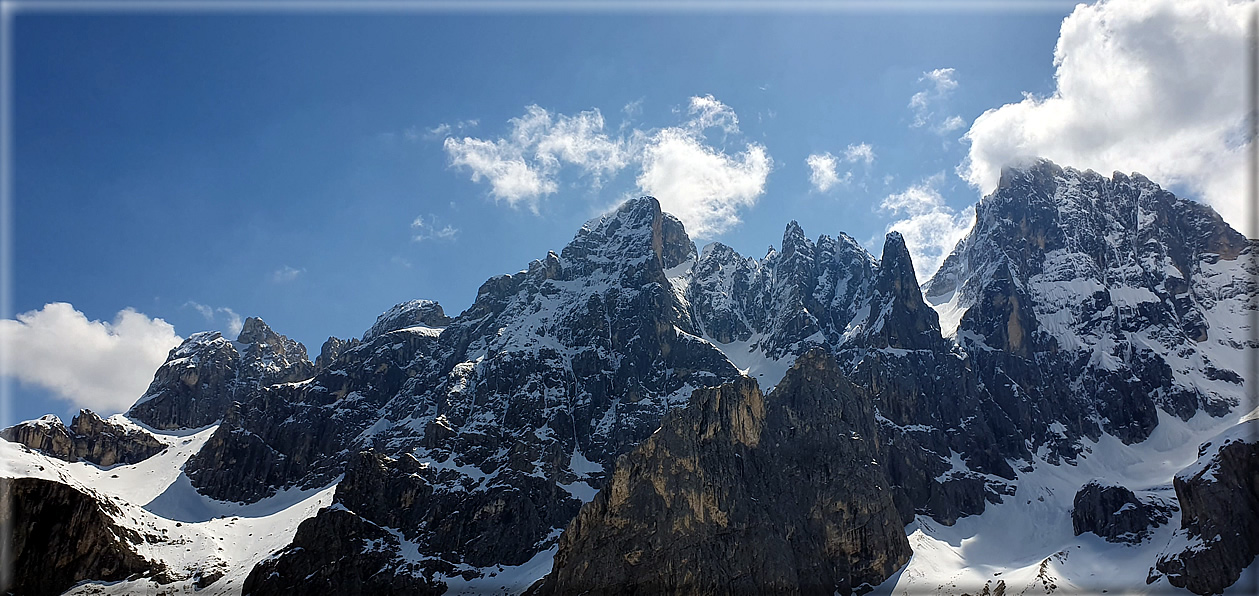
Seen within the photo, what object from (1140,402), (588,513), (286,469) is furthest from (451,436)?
(1140,402)

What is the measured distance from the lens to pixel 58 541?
142 meters

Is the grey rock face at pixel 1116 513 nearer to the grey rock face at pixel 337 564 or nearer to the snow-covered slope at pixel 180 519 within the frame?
the grey rock face at pixel 337 564

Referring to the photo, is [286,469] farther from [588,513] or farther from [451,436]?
[588,513]

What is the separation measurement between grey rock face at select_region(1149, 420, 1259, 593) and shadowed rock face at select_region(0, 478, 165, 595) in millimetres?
167902

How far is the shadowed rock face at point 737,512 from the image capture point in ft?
414

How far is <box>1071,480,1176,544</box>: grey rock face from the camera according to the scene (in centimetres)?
14525

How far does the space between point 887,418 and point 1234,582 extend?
→ 80.2m

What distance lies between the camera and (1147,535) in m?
143

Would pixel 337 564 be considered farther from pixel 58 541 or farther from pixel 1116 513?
pixel 1116 513

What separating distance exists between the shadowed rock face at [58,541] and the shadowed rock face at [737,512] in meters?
81.2

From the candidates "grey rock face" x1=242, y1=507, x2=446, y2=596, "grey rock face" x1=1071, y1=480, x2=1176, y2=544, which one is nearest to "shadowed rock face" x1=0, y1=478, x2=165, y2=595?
"grey rock face" x1=242, y1=507, x2=446, y2=596

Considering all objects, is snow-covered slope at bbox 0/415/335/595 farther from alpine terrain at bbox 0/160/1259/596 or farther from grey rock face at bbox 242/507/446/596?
grey rock face at bbox 242/507/446/596

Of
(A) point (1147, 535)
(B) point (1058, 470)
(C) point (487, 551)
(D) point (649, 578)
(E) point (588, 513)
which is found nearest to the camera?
(D) point (649, 578)

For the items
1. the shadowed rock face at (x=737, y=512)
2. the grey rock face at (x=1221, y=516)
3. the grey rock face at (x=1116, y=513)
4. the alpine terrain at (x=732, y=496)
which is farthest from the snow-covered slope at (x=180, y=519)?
the grey rock face at (x=1116, y=513)
